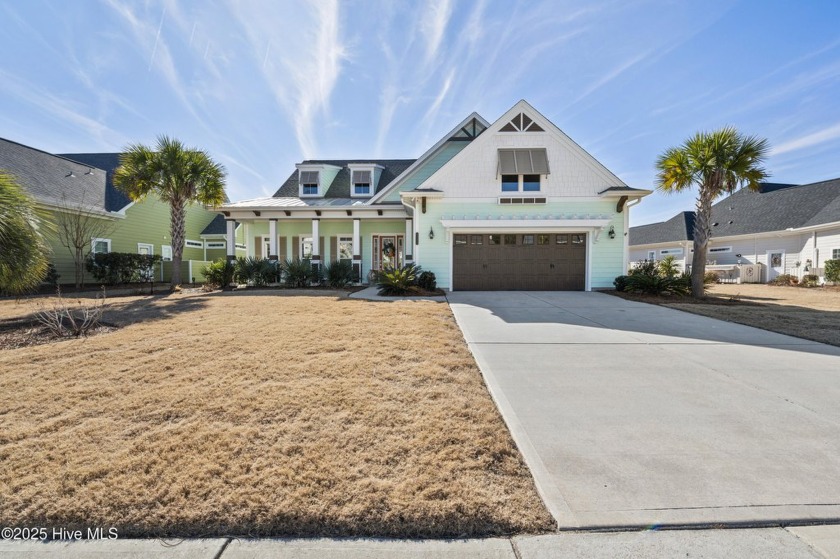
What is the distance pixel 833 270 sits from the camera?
1673 cm

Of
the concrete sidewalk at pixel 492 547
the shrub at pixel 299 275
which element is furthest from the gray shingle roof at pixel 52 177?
the concrete sidewalk at pixel 492 547

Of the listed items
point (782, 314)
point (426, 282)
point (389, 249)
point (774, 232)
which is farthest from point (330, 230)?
point (774, 232)

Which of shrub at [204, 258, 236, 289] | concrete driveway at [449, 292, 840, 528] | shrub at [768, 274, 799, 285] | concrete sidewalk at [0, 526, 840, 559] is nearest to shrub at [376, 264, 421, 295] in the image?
concrete driveway at [449, 292, 840, 528]

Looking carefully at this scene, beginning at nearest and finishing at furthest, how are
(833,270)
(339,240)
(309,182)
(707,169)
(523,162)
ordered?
(707,169) < (523,162) < (833,270) < (339,240) < (309,182)

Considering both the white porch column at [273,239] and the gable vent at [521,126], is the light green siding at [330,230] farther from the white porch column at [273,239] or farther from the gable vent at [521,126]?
the gable vent at [521,126]

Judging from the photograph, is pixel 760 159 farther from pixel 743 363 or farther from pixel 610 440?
pixel 610 440

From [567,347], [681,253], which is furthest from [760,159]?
[681,253]

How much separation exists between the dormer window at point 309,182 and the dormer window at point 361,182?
2.17 m

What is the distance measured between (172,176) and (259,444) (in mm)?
15192

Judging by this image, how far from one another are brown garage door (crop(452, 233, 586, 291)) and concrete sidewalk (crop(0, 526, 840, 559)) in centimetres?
1228

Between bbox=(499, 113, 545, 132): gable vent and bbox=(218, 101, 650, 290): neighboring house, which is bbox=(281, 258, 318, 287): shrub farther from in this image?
bbox=(499, 113, 545, 132): gable vent

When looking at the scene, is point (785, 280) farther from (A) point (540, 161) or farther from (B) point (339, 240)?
(B) point (339, 240)

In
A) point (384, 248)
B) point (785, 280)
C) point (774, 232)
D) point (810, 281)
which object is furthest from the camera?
point (774, 232)

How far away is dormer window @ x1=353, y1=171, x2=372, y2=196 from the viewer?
19.1 metres
